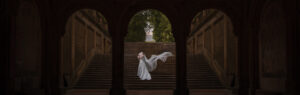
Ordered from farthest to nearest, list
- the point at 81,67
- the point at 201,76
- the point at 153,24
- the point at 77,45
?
1. the point at 153,24
2. the point at 81,67
3. the point at 77,45
4. the point at 201,76

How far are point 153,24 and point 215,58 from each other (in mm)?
17786

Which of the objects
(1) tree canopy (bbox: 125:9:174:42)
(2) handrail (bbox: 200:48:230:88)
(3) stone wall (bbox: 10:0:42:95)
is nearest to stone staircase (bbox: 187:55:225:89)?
(2) handrail (bbox: 200:48:230:88)

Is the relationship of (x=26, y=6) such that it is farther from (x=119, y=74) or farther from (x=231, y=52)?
(x=231, y=52)

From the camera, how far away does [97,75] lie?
1827cm

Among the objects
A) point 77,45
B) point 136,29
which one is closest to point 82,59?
point 77,45

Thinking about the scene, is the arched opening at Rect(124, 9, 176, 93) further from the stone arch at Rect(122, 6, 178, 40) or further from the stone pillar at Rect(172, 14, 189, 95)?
the stone arch at Rect(122, 6, 178, 40)

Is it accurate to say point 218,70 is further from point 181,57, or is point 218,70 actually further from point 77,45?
point 77,45

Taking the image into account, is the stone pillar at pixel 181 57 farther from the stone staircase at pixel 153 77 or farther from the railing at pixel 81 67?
the railing at pixel 81 67

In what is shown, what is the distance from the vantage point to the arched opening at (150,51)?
56.8 feet

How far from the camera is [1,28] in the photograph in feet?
31.7

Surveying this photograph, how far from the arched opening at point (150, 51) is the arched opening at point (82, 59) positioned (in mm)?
1280

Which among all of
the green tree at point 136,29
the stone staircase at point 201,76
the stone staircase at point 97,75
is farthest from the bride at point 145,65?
the green tree at point 136,29

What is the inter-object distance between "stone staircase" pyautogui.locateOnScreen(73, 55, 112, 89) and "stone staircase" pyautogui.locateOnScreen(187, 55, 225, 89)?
4300mm

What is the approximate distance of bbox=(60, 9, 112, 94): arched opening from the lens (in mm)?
16253
